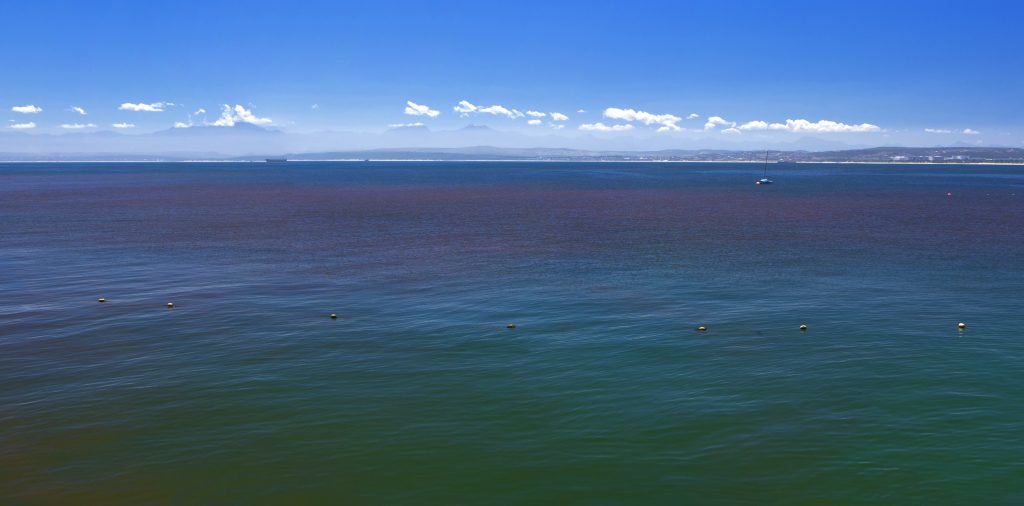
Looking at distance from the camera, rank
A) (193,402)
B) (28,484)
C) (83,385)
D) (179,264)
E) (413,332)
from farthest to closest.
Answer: (179,264) < (413,332) < (83,385) < (193,402) < (28,484)

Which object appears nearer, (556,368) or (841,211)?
(556,368)

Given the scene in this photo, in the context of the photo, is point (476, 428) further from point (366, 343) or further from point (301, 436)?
point (366, 343)

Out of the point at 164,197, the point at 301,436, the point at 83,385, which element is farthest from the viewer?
the point at 164,197

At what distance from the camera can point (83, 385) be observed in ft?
102

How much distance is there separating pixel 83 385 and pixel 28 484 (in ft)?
31.4

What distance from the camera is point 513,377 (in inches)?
1261

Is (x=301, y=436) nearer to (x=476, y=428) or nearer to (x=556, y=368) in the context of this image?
(x=476, y=428)

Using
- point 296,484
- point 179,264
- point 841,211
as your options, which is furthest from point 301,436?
point 841,211

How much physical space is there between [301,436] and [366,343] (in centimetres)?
1135

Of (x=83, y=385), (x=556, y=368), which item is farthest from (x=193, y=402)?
(x=556, y=368)

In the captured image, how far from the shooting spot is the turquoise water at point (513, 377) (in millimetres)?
23031

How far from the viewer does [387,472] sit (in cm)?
2355

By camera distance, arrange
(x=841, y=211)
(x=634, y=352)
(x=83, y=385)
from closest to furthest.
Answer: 1. (x=83, y=385)
2. (x=634, y=352)
3. (x=841, y=211)

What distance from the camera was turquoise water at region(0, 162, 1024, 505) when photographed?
23031mm
